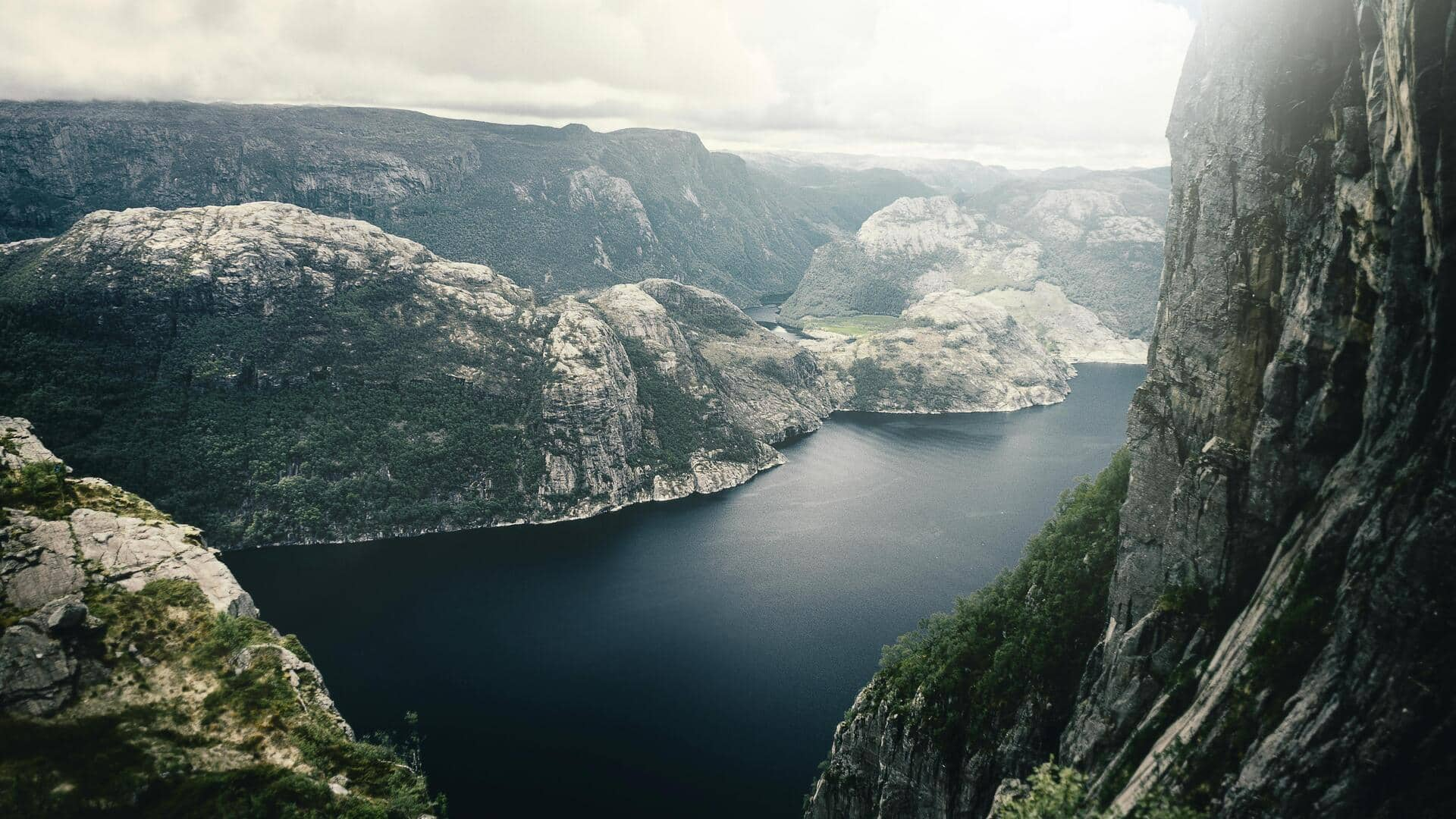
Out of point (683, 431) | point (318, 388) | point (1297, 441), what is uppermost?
point (1297, 441)

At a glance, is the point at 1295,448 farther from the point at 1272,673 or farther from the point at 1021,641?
the point at 1021,641

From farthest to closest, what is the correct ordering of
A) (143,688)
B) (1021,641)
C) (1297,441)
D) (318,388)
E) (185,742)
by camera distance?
(318,388) → (143,688) → (185,742) → (1021,641) → (1297,441)

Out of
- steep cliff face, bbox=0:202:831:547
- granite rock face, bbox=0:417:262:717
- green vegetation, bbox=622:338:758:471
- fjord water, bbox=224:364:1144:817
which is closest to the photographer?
granite rock face, bbox=0:417:262:717

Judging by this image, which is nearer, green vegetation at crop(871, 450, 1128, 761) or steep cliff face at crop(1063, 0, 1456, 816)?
steep cliff face at crop(1063, 0, 1456, 816)

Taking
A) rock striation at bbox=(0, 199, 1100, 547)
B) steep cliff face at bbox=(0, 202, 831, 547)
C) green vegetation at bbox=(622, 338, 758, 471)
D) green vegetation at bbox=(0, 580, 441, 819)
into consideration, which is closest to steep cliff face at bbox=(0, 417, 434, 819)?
green vegetation at bbox=(0, 580, 441, 819)

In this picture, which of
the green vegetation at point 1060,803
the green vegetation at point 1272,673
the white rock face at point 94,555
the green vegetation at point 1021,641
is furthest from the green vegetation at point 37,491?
the green vegetation at point 1272,673

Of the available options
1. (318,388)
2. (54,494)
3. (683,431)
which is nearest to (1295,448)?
(54,494)

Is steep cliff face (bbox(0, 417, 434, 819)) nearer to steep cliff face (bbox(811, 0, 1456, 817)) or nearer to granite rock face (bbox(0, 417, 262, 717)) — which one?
granite rock face (bbox(0, 417, 262, 717))
